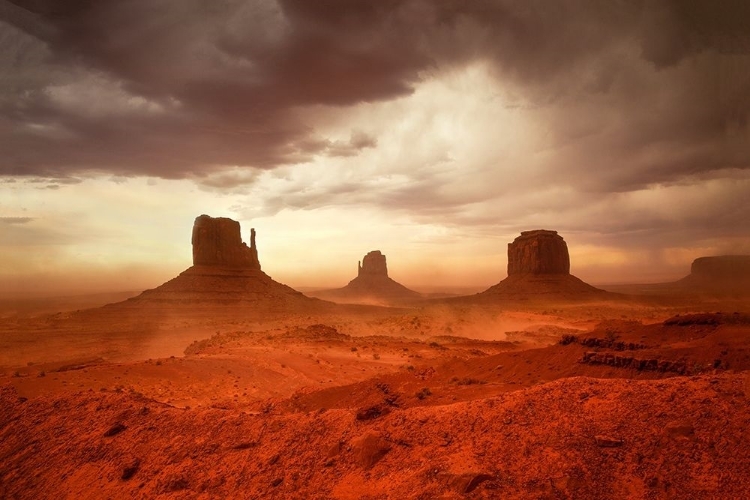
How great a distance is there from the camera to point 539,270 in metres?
84.5

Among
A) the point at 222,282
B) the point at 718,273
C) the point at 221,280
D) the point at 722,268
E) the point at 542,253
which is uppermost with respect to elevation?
the point at 542,253

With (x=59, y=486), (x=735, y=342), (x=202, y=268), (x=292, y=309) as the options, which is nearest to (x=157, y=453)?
(x=59, y=486)

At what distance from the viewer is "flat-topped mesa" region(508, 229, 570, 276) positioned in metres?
84.4

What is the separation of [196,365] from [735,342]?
61.1 feet

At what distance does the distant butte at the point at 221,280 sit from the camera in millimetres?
57750

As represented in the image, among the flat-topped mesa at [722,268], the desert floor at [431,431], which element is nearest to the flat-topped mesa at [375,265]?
the flat-topped mesa at [722,268]

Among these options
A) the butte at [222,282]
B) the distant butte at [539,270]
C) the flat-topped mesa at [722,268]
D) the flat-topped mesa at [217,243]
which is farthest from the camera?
the flat-topped mesa at [722,268]

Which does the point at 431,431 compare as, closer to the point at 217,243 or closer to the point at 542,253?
the point at 217,243

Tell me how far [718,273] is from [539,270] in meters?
69.9

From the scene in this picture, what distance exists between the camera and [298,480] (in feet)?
19.3

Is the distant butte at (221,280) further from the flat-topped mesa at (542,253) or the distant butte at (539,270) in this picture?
the flat-topped mesa at (542,253)

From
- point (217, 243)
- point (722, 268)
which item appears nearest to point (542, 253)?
point (217, 243)

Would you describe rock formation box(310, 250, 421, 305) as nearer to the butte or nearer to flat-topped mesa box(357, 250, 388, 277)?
flat-topped mesa box(357, 250, 388, 277)

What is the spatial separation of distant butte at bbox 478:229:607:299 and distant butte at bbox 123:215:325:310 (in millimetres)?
40907
